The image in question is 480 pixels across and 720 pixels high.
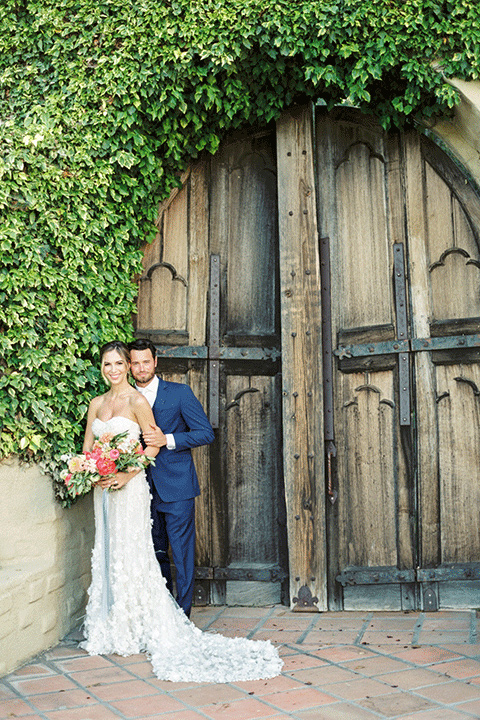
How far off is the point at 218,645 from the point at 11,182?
301 cm

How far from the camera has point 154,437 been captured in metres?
4.44

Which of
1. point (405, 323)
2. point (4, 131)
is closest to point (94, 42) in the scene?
point (4, 131)

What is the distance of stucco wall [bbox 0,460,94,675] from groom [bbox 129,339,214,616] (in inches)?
22.4

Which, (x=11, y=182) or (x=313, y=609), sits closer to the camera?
(x=11, y=182)

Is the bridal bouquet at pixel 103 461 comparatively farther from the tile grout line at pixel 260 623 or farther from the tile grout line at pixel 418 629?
the tile grout line at pixel 418 629

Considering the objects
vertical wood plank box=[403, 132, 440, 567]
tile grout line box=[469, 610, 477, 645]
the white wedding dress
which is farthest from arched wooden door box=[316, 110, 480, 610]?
the white wedding dress

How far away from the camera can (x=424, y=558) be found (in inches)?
187

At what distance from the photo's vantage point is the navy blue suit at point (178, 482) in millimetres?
4504

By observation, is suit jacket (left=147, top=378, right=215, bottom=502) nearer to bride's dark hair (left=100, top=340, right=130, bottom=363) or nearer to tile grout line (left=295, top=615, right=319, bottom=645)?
bride's dark hair (left=100, top=340, right=130, bottom=363)

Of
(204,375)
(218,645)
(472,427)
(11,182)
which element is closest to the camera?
(218,645)

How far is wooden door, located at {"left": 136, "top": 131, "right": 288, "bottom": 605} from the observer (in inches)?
199

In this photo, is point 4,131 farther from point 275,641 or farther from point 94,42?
point 275,641

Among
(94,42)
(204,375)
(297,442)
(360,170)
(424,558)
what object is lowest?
(424,558)

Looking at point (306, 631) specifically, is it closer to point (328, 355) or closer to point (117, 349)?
point (328, 355)
